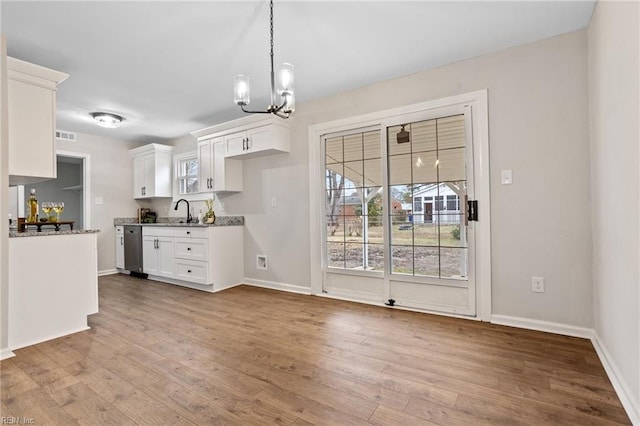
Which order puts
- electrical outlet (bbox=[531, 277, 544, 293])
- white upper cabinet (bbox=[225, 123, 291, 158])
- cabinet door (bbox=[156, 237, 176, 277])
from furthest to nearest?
1. cabinet door (bbox=[156, 237, 176, 277])
2. white upper cabinet (bbox=[225, 123, 291, 158])
3. electrical outlet (bbox=[531, 277, 544, 293])

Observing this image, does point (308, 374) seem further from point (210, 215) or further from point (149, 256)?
point (149, 256)

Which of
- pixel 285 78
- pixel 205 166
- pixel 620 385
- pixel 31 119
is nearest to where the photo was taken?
pixel 620 385

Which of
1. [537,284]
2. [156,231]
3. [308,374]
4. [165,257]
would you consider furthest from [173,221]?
[537,284]

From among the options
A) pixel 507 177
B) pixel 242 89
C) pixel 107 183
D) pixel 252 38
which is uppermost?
pixel 252 38

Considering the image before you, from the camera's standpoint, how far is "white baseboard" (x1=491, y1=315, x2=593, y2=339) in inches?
93.1

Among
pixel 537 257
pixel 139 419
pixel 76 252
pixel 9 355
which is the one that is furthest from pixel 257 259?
pixel 537 257

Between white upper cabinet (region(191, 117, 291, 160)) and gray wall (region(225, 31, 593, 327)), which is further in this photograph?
white upper cabinet (region(191, 117, 291, 160))

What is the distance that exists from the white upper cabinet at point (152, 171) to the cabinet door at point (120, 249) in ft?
2.52

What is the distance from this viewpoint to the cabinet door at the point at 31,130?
7.80 ft

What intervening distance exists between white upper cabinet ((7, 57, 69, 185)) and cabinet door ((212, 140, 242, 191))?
196 cm

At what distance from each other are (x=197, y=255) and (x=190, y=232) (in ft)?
1.13

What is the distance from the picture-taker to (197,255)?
415cm

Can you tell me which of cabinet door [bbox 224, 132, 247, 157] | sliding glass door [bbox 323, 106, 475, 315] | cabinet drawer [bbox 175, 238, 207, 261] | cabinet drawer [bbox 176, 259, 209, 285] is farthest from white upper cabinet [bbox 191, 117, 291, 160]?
cabinet drawer [bbox 176, 259, 209, 285]

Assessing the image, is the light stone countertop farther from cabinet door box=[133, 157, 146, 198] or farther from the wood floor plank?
the wood floor plank
